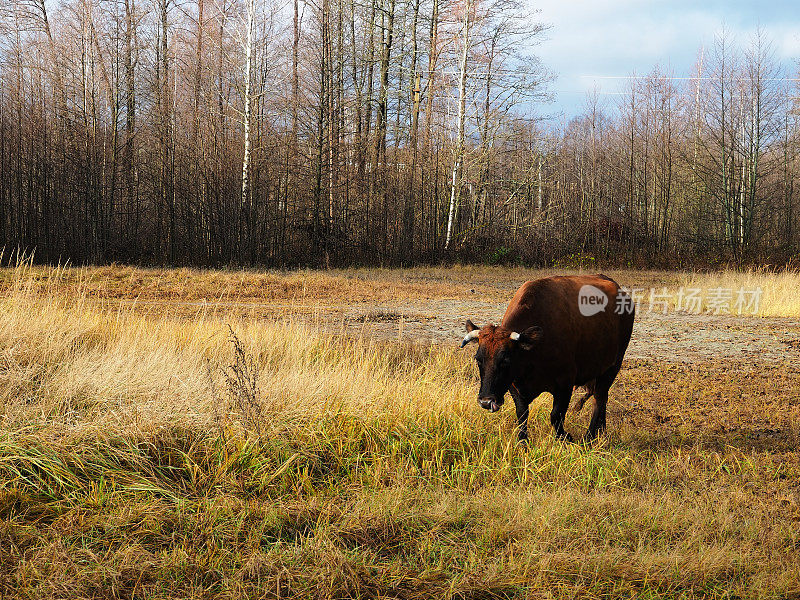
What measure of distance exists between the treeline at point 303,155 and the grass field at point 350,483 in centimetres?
1308

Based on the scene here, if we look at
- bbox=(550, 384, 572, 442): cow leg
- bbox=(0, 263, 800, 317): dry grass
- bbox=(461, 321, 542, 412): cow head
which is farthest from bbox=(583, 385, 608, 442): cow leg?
bbox=(0, 263, 800, 317): dry grass

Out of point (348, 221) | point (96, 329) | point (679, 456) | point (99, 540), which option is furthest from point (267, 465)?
point (348, 221)

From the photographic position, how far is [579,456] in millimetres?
4672

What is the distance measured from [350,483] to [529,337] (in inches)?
64.0

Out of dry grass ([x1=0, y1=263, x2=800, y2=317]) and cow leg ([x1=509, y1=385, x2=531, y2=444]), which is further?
dry grass ([x1=0, y1=263, x2=800, y2=317])

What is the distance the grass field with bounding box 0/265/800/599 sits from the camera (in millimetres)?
3068

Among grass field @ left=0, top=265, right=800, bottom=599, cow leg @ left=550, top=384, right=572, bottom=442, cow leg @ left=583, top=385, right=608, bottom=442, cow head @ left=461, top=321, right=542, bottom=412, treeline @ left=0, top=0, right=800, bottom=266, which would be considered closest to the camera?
grass field @ left=0, top=265, right=800, bottom=599

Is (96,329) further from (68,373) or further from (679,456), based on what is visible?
(679,456)

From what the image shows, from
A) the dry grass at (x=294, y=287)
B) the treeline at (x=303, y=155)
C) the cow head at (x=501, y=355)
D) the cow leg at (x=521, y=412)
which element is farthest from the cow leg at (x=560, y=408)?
the treeline at (x=303, y=155)

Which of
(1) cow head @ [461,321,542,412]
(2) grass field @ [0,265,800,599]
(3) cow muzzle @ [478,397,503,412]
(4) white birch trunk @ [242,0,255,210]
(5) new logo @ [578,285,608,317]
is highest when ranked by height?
(4) white birch trunk @ [242,0,255,210]

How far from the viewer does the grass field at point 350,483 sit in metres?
3.07

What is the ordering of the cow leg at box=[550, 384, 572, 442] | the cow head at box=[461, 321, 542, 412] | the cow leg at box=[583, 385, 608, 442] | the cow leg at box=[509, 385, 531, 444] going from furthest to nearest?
the cow leg at box=[583, 385, 608, 442] < the cow leg at box=[550, 384, 572, 442] < the cow leg at box=[509, 385, 531, 444] < the cow head at box=[461, 321, 542, 412]

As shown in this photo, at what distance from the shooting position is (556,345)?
16.4 ft

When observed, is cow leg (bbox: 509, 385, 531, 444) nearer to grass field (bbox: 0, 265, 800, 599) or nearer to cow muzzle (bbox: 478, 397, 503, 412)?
grass field (bbox: 0, 265, 800, 599)
